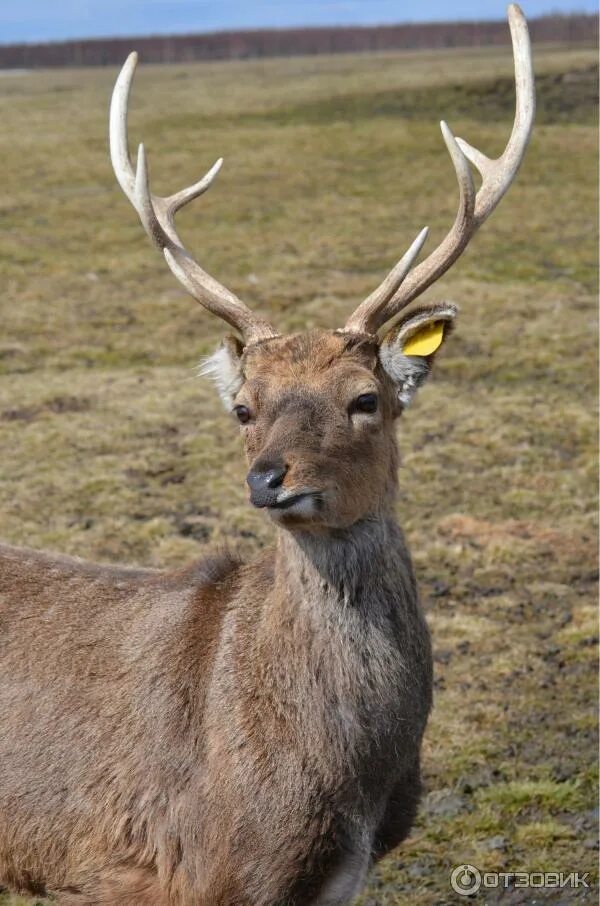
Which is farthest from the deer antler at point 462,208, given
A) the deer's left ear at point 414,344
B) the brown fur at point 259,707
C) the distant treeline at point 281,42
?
the distant treeline at point 281,42

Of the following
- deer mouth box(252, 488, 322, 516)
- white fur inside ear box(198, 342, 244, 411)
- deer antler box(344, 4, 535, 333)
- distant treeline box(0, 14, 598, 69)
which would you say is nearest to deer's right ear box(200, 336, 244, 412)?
white fur inside ear box(198, 342, 244, 411)

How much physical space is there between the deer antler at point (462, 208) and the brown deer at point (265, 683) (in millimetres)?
13

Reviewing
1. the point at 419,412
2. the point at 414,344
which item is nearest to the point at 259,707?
the point at 414,344

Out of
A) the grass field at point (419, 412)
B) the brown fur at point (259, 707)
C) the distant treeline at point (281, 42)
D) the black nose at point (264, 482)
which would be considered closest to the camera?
the black nose at point (264, 482)

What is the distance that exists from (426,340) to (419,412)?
340 inches

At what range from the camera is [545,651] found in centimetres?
853

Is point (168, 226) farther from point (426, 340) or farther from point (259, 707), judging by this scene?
point (259, 707)

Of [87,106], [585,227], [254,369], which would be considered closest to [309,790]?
[254,369]

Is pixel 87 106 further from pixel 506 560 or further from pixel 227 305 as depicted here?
pixel 227 305

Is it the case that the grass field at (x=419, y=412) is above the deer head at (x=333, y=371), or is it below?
below

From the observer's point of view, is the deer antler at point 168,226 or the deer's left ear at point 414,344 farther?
the deer antler at point 168,226

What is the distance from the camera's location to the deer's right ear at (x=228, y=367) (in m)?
5.18

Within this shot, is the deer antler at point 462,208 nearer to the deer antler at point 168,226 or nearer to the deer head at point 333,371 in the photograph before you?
the deer head at point 333,371

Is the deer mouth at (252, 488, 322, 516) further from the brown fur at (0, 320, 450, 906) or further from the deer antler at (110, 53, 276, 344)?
the deer antler at (110, 53, 276, 344)
